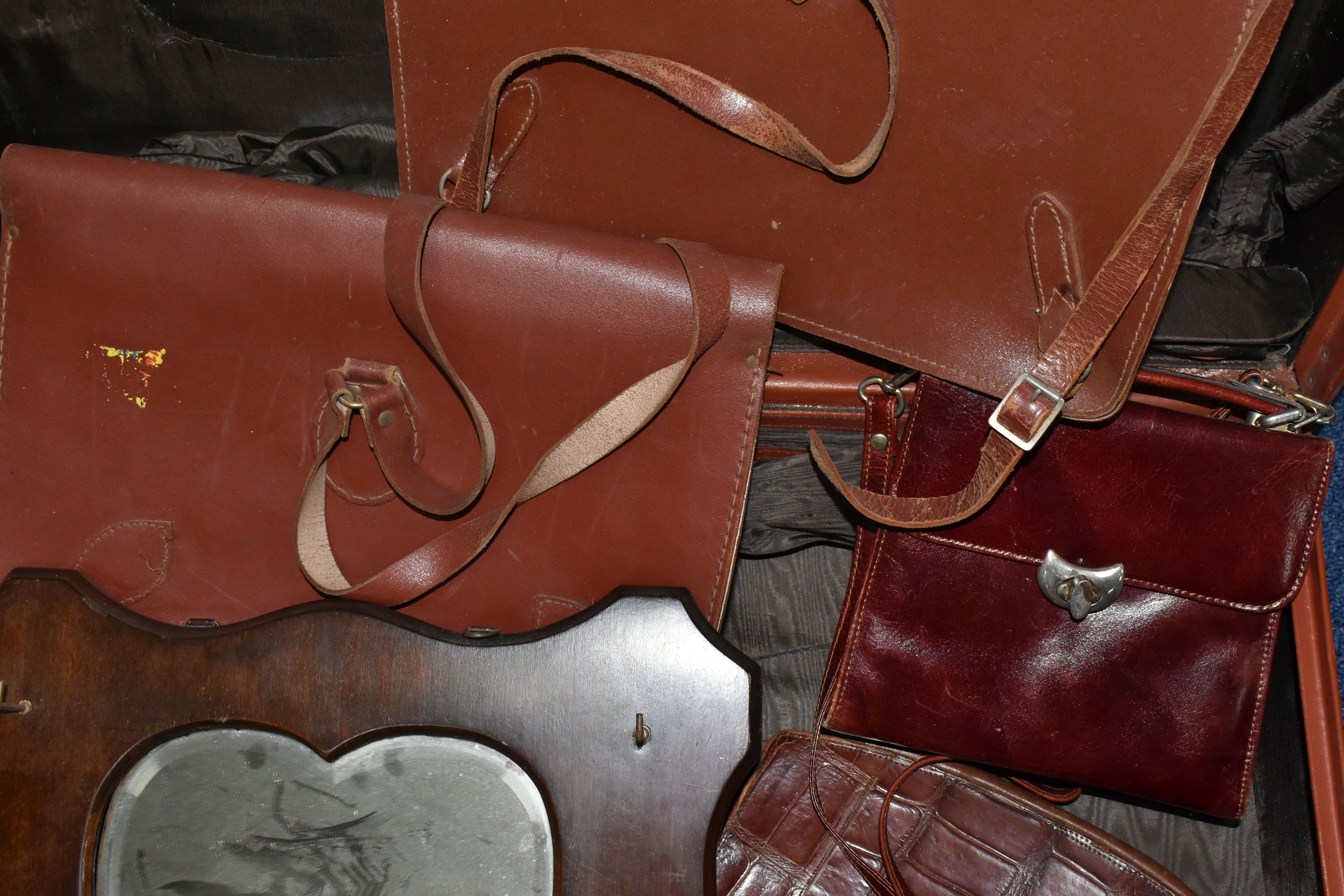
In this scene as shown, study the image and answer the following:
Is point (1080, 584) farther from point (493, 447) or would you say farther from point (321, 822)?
point (321, 822)

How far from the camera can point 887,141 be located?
916mm

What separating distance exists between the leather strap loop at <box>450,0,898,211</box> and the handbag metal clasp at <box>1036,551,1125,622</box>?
0.48 m

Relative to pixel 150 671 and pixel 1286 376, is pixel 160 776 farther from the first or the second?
pixel 1286 376

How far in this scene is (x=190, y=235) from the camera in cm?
92

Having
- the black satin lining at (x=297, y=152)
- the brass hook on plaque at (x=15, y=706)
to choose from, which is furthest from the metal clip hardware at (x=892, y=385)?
the brass hook on plaque at (x=15, y=706)

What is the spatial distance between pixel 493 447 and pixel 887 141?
0.51 meters

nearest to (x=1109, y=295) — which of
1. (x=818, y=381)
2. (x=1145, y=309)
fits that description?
(x=1145, y=309)

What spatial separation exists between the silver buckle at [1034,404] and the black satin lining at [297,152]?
82 cm

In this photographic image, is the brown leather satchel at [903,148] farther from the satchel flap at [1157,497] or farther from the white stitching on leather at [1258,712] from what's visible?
the white stitching on leather at [1258,712]

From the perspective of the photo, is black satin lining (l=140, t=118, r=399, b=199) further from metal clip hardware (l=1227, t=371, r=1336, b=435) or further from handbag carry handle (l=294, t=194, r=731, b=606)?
metal clip hardware (l=1227, t=371, r=1336, b=435)

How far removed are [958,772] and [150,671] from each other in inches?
36.9

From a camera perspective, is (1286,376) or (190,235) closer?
(190,235)

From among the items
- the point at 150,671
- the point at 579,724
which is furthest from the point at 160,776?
the point at 579,724

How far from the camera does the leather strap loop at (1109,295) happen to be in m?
0.79
